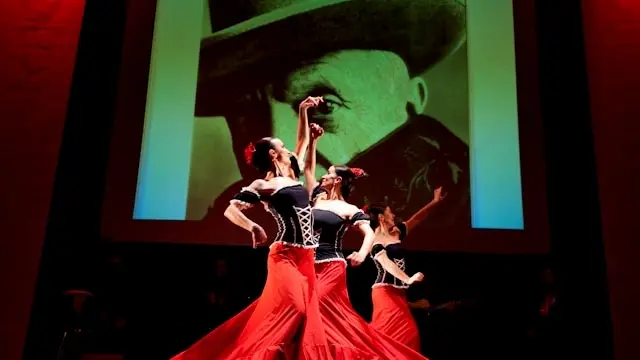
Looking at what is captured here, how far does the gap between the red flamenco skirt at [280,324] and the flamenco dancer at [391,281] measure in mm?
688

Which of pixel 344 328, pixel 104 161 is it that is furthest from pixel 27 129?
pixel 344 328

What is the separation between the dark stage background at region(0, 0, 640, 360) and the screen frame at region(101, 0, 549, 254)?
129 mm

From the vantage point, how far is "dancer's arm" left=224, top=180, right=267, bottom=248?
2869mm

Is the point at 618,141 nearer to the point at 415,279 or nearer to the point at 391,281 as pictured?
the point at 415,279

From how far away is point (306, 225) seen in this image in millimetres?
2992

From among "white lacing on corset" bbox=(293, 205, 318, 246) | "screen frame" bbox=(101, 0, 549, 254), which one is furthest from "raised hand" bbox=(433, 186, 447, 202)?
"white lacing on corset" bbox=(293, 205, 318, 246)

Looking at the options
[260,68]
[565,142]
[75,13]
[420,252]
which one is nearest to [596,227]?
[565,142]

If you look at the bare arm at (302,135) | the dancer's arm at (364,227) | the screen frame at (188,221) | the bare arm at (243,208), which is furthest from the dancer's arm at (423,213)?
the bare arm at (243,208)

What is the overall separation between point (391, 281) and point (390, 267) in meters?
0.08

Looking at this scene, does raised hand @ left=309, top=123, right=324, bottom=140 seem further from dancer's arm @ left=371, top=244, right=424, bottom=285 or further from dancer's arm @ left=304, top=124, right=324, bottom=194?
dancer's arm @ left=371, top=244, right=424, bottom=285

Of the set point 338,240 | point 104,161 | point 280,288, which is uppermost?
point 104,161

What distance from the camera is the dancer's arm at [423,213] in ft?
12.2

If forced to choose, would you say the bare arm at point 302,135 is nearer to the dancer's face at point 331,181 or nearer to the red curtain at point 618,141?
the dancer's face at point 331,181

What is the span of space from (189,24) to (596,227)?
2.72 m
